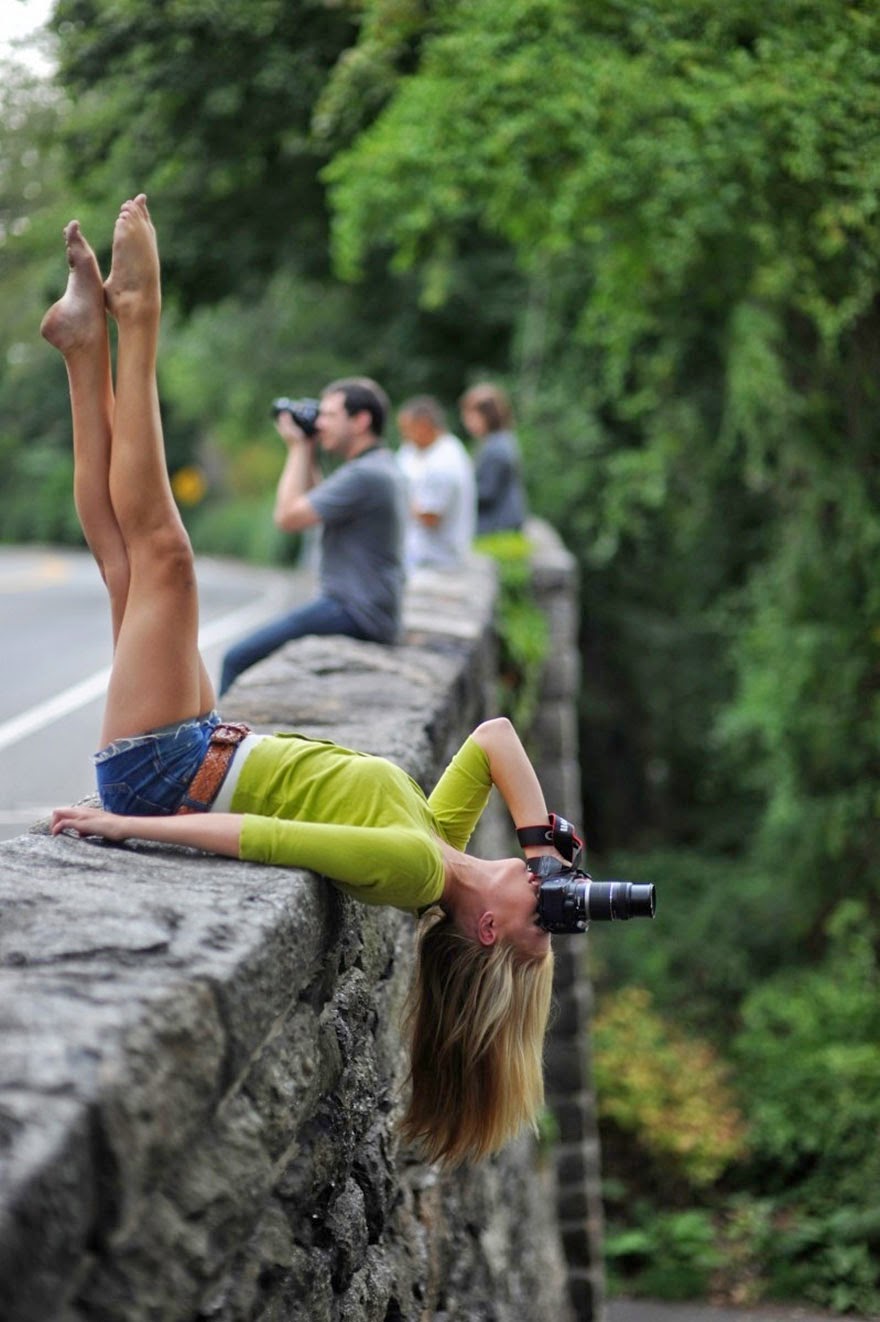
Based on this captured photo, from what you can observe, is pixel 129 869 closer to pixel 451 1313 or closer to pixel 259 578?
pixel 451 1313

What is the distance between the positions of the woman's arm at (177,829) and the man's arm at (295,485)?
129 inches

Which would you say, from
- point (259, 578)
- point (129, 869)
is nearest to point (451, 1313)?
point (129, 869)

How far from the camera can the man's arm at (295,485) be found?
6.50 metres

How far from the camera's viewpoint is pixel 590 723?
20.8 metres

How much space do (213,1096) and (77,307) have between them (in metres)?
1.83

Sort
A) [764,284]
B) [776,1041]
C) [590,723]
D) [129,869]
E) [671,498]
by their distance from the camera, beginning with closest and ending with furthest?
[129,869]
[764,284]
[776,1041]
[671,498]
[590,723]

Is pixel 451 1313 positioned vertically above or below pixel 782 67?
below

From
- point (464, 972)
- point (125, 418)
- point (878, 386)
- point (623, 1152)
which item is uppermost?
point (878, 386)

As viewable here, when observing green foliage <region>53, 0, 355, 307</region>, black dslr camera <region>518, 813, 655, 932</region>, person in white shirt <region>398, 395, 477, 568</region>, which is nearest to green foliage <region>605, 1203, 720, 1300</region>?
person in white shirt <region>398, 395, 477, 568</region>

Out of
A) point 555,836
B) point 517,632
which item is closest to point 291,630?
point 555,836

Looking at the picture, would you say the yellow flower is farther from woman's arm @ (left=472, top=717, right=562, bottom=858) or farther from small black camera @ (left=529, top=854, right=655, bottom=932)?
small black camera @ (left=529, top=854, right=655, bottom=932)

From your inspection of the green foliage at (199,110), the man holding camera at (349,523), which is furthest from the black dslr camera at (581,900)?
the green foliage at (199,110)

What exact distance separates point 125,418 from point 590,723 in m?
17.6

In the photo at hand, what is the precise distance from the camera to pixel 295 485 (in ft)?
21.8
